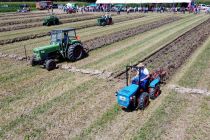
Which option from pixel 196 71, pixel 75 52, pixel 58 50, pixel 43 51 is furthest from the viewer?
pixel 75 52

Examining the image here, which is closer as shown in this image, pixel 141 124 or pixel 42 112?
pixel 141 124

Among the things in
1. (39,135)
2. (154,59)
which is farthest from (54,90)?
(154,59)

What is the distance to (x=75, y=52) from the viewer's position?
15953mm

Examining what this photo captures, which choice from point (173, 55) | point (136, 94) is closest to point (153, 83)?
point (136, 94)

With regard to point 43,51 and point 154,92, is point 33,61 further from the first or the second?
point 154,92

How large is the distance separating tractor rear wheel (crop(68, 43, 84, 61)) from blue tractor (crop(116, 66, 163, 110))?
637cm

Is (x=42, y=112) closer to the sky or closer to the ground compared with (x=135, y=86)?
closer to the ground

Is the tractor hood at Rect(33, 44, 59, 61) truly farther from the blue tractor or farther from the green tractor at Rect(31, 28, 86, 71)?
the blue tractor

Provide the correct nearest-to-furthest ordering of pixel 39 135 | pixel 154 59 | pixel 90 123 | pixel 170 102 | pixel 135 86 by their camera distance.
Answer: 1. pixel 39 135
2. pixel 90 123
3. pixel 135 86
4. pixel 170 102
5. pixel 154 59

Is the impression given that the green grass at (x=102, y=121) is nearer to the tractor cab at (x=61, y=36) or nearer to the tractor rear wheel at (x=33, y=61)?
the tractor cab at (x=61, y=36)

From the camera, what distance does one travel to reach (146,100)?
31.7ft

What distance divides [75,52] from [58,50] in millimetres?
1122

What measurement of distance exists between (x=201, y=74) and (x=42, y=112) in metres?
7.95

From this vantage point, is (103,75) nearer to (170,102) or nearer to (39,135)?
(170,102)
